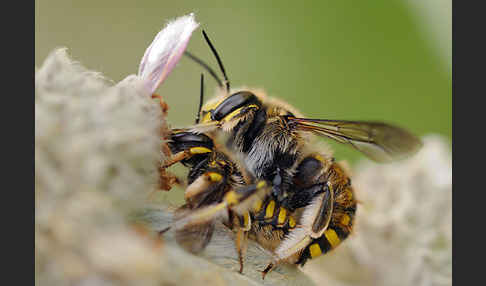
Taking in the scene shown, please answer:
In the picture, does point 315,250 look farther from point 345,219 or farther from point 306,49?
point 306,49

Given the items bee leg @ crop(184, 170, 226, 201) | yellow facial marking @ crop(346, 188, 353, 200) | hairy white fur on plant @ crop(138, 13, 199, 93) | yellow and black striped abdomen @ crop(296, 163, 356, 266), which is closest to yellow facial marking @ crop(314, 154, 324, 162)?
yellow and black striped abdomen @ crop(296, 163, 356, 266)

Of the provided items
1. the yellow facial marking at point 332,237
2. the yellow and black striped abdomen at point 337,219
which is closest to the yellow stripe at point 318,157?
the yellow and black striped abdomen at point 337,219

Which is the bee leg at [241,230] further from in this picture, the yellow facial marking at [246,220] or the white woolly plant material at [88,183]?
the white woolly plant material at [88,183]

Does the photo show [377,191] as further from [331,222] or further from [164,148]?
[164,148]

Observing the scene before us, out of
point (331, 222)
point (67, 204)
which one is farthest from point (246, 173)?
point (67, 204)

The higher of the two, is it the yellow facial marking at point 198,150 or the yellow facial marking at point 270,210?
the yellow facial marking at point 198,150

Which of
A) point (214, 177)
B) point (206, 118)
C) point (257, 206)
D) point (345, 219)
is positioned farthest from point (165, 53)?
point (345, 219)
